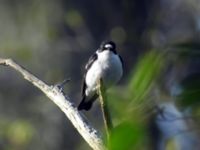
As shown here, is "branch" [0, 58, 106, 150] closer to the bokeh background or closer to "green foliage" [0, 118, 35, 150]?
the bokeh background

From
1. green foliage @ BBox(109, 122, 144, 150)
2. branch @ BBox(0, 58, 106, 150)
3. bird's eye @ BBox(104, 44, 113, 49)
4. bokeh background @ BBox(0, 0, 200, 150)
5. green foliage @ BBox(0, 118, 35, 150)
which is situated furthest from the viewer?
green foliage @ BBox(0, 118, 35, 150)

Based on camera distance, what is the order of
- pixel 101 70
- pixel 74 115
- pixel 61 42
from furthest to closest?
pixel 61 42 < pixel 101 70 < pixel 74 115

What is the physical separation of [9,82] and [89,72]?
516cm

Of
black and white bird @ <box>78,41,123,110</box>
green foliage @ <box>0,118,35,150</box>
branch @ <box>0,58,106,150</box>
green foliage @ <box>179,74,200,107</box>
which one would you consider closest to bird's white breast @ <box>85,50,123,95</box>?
black and white bird @ <box>78,41,123,110</box>

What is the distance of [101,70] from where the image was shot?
4012 millimetres

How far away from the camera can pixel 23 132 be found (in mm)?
8609

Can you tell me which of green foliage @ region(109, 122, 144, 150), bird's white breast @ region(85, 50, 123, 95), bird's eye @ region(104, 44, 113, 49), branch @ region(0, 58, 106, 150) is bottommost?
green foliage @ region(109, 122, 144, 150)

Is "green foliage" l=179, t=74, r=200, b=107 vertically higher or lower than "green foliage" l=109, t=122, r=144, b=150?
higher

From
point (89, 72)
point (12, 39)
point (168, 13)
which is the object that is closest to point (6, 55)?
point (12, 39)

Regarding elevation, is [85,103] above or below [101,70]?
above

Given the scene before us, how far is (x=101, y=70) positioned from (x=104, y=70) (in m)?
0.02

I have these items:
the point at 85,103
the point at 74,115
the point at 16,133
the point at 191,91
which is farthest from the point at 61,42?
the point at 191,91

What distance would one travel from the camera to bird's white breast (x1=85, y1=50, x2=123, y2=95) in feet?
12.9

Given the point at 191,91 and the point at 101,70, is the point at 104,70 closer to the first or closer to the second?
the point at 101,70
